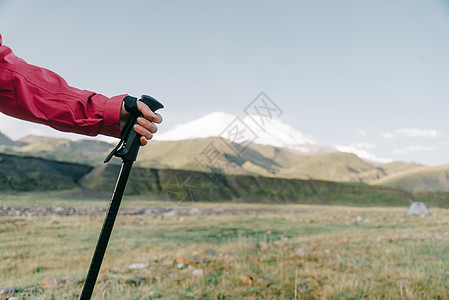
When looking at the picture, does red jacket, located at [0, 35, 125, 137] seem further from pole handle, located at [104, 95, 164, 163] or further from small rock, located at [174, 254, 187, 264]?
small rock, located at [174, 254, 187, 264]

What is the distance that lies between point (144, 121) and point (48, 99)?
607mm

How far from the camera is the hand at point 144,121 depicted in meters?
2.20

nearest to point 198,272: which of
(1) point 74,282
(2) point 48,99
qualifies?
A: (1) point 74,282

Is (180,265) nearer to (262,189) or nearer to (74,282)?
(74,282)

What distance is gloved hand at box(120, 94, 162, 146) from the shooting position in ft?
7.22

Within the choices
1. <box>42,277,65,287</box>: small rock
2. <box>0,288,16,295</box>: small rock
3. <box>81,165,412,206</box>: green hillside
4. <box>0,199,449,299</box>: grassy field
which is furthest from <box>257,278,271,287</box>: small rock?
<box>81,165,412,206</box>: green hillside

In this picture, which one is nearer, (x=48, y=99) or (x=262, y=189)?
(x=48, y=99)

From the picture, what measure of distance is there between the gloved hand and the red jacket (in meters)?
0.05

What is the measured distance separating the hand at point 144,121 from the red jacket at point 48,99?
0.17 feet

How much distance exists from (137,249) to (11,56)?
7055 mm

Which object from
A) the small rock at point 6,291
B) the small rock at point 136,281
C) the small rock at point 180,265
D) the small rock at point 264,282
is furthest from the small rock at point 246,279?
the small rock at point 6,291

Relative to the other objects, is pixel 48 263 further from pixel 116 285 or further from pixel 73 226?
pixel 73 226

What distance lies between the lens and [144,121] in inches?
86.9

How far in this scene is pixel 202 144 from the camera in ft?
535
